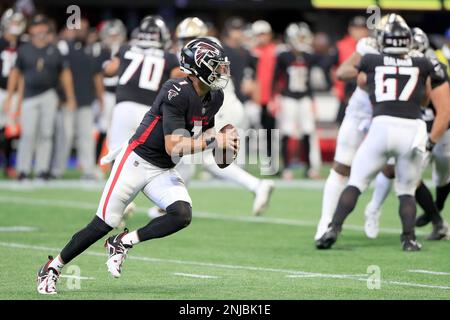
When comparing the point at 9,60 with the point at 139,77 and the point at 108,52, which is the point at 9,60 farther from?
the point at 139,77

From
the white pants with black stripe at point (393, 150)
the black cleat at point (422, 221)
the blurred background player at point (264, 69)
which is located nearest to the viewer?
the white pants with black stripe at point (393, 150)

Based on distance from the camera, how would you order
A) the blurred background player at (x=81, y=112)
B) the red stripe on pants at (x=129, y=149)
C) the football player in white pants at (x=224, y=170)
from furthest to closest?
the blurred background player at (x=81, y=112), the football player in white pants at (x=224, y=170), the red stripe on pants at (x=129, y=149)

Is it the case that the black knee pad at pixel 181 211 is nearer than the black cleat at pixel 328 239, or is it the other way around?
the black knee pad at pixel 181 211

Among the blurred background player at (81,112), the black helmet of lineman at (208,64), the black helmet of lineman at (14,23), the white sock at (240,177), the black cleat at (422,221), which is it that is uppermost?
the black helmet of lineman at (208,64)

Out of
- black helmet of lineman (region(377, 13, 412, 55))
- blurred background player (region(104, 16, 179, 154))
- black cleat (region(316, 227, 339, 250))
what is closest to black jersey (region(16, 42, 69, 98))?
blurred background player (region(104, 16, 179, 154))

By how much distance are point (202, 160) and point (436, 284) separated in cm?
443

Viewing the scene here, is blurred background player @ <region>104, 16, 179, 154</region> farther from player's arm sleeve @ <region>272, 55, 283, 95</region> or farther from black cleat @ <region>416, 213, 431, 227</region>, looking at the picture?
player's arm sleeve @ <region>272, 55, 283, 95</region>

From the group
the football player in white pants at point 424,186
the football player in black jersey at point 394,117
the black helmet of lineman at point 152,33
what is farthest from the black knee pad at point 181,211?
the black helmet of lineman at point 152,33

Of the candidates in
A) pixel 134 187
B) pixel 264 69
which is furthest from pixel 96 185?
pixel 134 187

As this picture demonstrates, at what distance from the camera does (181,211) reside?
296 inches

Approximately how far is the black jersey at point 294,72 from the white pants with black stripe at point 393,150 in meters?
8.07

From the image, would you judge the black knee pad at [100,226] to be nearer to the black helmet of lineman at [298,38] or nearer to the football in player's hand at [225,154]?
the football in player's hand at [225,154]

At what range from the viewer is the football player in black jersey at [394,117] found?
9.58m
